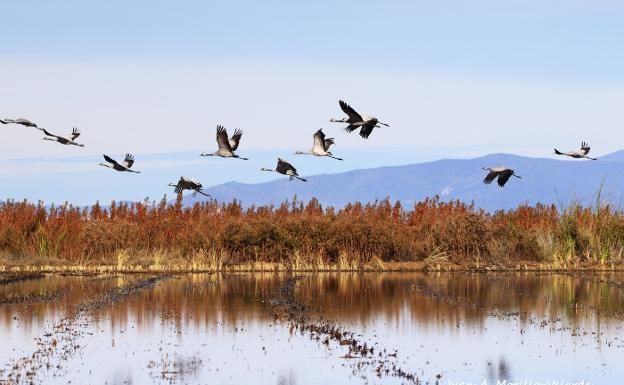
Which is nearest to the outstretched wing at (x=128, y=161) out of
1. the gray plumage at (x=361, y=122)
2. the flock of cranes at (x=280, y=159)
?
the flock of cranes at (x=280, y=159)

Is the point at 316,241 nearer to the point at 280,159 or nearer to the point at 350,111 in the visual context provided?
the point at 280,159

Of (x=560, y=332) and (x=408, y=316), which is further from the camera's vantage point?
(x=408, y=316)

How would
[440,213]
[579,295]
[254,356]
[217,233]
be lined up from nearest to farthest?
[254,356] < [579,295] < [217,233] < [440,213]

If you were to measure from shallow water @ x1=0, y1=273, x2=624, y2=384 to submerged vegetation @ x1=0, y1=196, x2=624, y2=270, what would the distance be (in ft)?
22.4

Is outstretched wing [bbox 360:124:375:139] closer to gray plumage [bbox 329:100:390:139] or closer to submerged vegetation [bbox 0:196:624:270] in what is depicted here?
gray plumage [bbox 329:100:390:139]

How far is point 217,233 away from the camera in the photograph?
39.7m

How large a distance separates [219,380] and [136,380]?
45.3 inches

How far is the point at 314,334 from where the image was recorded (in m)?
20.5

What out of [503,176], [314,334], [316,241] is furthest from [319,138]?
[316,241]

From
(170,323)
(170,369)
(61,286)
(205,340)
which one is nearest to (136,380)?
(170,369)

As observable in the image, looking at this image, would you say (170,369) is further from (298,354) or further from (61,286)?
(61,286)

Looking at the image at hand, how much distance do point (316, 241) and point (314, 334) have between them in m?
19.4

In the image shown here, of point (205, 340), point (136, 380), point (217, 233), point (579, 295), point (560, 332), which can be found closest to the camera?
point (136, 380)

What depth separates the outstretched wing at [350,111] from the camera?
22.8m
